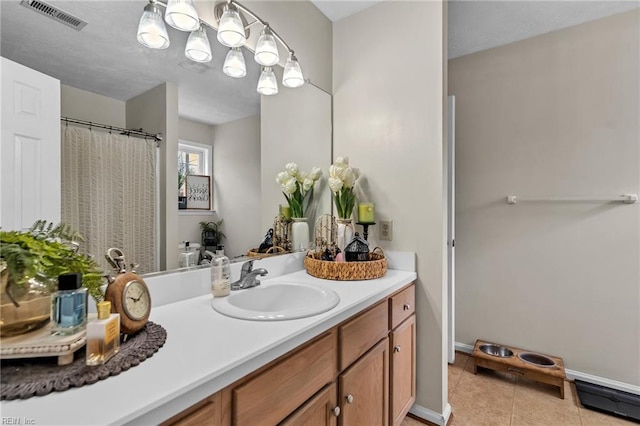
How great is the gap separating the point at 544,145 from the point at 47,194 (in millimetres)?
2779

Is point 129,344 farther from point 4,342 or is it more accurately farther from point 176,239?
point 176,239

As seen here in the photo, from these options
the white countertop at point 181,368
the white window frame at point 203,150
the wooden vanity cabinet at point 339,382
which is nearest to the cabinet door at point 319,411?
the wooden vanity cabinet at point 339,382

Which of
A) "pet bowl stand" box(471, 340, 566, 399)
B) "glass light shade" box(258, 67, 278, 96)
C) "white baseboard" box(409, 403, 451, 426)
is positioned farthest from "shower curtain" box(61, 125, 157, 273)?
"pet bowl stand" box(471, 340, 566, 399)

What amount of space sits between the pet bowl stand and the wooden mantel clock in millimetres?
2262

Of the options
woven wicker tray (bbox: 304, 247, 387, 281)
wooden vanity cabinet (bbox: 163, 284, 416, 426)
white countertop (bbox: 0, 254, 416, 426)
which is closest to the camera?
white countertop (bbox: 0, 254, 416, 426)

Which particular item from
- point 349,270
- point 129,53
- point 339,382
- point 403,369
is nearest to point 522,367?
point 403,369

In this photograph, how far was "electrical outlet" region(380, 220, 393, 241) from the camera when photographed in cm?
178

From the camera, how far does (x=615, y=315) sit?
6.43 ft

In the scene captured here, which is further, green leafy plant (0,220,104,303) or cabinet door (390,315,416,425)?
cabinet door (390,315,416,425)

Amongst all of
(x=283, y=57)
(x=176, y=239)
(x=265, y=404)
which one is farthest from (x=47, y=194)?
(x=283, y=57)

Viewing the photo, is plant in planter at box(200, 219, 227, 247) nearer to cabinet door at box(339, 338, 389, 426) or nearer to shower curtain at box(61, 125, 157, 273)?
shower curtain at box(61, 125, 157, 273)

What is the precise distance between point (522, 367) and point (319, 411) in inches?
68.8

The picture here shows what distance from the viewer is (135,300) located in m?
0.77

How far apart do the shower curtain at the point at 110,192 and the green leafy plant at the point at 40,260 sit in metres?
0.18
